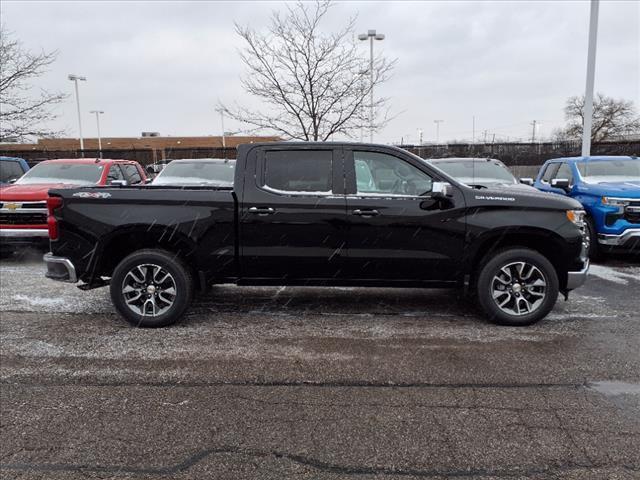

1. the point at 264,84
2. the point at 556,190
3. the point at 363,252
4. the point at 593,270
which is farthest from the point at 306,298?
the point at 264,84

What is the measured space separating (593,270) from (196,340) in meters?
6.49

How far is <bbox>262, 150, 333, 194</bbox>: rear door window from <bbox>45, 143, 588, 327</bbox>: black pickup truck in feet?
0.04

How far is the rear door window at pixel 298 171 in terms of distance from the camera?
549cm

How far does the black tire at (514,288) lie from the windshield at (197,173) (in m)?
5.59

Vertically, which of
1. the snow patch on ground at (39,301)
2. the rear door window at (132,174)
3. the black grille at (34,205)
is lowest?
the snow patch on ground at (39,301)

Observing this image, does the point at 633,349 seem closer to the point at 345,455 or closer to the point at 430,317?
the point at 430,317

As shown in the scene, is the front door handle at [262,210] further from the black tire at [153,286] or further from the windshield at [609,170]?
the windshield at [609,170]

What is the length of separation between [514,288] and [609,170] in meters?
6.02

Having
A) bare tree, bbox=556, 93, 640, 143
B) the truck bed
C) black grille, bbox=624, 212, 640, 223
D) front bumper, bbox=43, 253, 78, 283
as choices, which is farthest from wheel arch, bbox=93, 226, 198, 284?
bare tree, bbox=556, 93, 640, 143

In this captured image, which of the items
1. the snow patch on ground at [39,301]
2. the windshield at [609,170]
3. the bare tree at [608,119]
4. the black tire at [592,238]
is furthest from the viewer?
the bare tree at [608,119]

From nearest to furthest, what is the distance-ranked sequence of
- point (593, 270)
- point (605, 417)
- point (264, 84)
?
1. point (605, 417)
2. point (593, 270)
3. point (264, 84)

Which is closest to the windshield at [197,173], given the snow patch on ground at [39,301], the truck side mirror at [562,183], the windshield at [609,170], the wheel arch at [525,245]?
the snow patch on ground at [39,301]

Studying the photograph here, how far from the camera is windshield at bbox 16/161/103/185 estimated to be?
10289mm

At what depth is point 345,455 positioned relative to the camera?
119 inches
